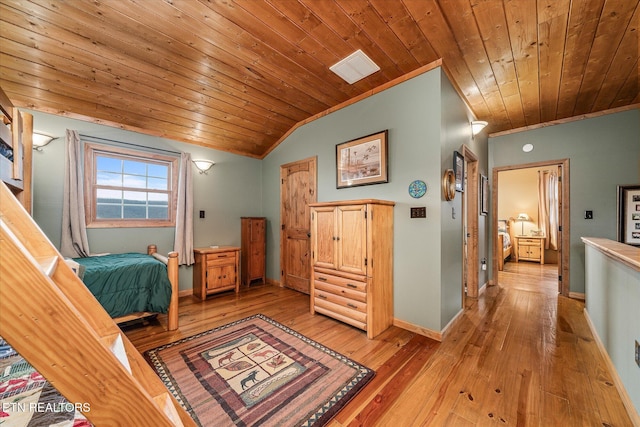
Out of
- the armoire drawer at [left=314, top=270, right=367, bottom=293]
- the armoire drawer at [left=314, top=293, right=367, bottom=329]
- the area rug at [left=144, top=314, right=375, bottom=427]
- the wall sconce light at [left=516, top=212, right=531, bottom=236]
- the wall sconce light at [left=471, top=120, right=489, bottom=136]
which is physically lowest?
the area rug at [left=144, top=314, right=375, bottom=427]

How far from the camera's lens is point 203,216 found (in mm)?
3863

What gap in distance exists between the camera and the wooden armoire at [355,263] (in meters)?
2.38

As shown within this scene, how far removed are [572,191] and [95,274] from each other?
19.8ft

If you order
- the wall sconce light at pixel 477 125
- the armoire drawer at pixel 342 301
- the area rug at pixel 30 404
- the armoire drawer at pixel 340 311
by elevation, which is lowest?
the armoire drawer at pixel 340 311

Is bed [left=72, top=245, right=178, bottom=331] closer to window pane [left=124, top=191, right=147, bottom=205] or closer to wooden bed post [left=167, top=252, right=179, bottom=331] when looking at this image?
wooden bed post [left=167, top=252, right=179, bottom=331]

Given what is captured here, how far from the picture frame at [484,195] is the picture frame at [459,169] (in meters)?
1.22

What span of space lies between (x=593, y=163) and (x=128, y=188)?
657cm

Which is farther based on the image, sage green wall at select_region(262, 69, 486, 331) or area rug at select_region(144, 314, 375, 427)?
sage green wall at select_region(262, 69, 486, 331)

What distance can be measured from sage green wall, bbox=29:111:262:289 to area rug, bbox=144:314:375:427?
5.88 feet

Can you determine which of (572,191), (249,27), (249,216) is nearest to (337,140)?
(249,27)

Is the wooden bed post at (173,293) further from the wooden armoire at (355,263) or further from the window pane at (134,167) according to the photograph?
the window pane at (134,167)

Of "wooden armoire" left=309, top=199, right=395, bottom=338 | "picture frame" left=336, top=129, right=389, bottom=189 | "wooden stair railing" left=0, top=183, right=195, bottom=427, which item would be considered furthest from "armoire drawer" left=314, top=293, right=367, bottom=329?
"wooden stair railing" left=0, top=183, right=195, bottom=427

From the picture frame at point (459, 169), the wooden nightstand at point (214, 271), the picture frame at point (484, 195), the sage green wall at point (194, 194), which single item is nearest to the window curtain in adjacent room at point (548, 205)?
the picture frame at point (484, 195)

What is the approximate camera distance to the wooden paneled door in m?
3.68
